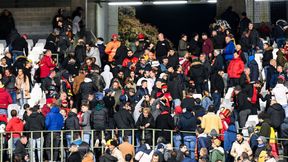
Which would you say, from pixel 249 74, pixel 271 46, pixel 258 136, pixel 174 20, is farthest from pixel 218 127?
pixel 174 20

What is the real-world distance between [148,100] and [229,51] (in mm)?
4847

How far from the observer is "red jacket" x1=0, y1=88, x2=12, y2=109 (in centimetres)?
4056

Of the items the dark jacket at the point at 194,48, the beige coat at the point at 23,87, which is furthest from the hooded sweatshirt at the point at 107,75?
the dark jacket at the point at 194,48

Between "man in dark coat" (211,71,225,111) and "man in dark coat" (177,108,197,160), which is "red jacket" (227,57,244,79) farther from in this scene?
"man in dark coat" (177,108,197,160)

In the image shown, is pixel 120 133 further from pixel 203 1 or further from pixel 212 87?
pixel 203 1

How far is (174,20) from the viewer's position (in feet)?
219

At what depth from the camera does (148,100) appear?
39.1 meters

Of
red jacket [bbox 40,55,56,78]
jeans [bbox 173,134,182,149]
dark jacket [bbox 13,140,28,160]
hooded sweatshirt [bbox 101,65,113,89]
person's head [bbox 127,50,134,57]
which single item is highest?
person's head [bbox 127,50,134,57]

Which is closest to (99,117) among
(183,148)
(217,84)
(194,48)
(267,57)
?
(183,148)

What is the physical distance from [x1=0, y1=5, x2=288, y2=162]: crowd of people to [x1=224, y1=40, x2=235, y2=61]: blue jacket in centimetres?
4

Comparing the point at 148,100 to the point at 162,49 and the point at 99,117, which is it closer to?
the point at 99,117

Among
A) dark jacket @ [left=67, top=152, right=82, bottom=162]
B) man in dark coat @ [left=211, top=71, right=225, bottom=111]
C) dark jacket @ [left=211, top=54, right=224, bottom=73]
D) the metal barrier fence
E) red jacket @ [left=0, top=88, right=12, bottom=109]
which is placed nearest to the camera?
dark jacket @ [left=67, top=152, right=82, bottom=162]

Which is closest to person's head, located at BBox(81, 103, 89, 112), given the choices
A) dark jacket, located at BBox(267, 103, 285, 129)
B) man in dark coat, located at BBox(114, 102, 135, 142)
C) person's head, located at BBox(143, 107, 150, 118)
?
man in dark coat, located at BBox(114, 102, 135, 142)

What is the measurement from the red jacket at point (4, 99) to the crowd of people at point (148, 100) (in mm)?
29
